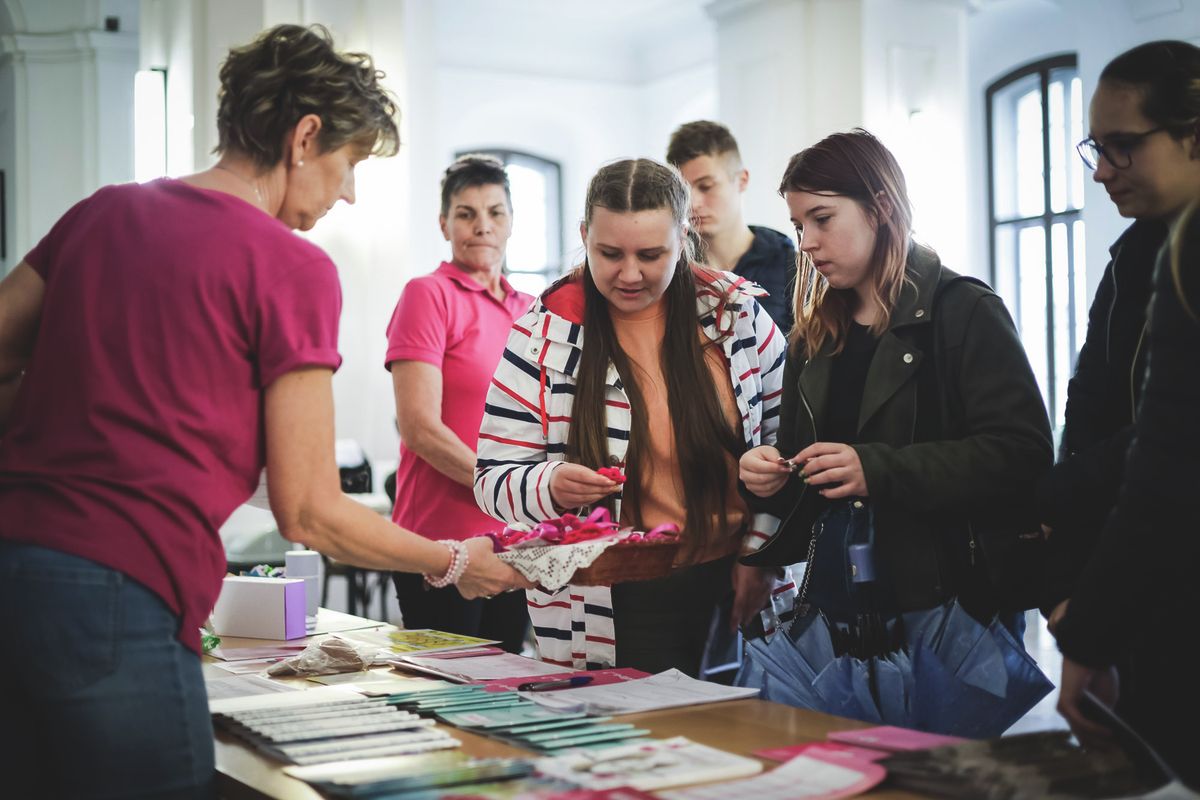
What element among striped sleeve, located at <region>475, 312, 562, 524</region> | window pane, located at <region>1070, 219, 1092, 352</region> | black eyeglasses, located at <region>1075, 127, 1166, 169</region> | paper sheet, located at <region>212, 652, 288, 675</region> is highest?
window pane, located at <region>1070, 219, 1092, 352</region>

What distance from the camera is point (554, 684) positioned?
200cm

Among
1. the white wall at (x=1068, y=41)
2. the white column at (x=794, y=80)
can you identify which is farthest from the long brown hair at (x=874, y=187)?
the white wall at (x=1068, y=41)

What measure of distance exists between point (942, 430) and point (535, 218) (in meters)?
9.94

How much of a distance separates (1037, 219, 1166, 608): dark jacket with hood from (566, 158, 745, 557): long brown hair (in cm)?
59

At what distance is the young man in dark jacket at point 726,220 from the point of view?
11.1 feet

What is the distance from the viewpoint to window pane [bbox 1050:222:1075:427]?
9.43m

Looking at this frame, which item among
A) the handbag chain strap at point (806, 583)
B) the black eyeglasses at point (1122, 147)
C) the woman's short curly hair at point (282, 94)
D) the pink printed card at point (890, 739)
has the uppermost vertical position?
the woman's short curly hair at point (282, 94)

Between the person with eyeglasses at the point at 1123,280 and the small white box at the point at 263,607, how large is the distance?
4.86ft

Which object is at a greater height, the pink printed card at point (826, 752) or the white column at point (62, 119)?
the white column at point (62, 119)

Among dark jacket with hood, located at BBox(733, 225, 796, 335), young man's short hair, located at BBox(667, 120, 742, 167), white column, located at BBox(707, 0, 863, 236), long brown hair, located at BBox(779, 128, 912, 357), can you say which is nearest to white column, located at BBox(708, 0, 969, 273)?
white column, located at BBox(707, 0, 863, 236)

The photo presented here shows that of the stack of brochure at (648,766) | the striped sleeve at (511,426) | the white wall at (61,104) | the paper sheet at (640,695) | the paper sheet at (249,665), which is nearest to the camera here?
the stack of brochure at (648,766)

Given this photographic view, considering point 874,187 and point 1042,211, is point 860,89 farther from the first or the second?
point 874,187

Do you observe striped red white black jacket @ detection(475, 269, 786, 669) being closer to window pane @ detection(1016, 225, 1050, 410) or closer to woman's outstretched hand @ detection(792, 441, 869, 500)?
woman's outstretched hand @ detection(792, 441, 869, 500)

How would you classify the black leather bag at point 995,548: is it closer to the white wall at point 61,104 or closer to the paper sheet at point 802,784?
the paper sheet at point 802,784
